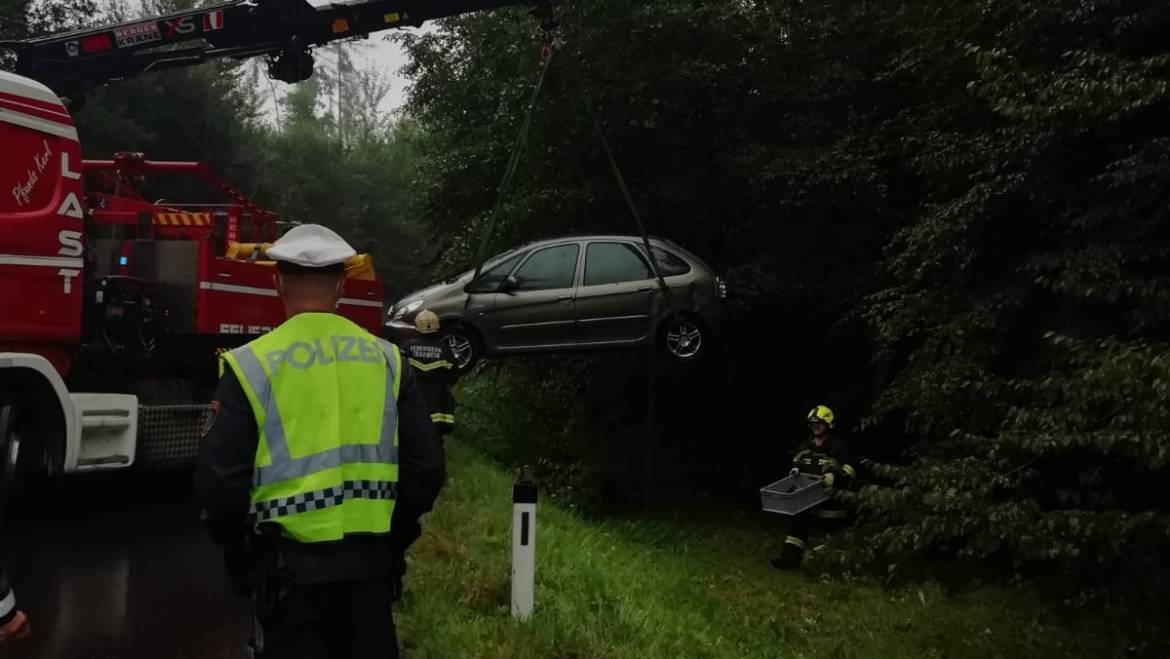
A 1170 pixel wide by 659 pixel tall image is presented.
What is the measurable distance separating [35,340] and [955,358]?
7500 millimetres

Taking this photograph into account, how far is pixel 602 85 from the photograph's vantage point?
12016mm

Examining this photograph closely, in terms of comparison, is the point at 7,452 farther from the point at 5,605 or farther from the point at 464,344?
the point at 464,344

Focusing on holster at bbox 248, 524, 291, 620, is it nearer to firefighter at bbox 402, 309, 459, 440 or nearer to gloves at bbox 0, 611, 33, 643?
gloves at bbox 0, 611, 33, 643

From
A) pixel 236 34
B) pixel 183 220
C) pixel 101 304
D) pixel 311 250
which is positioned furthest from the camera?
pixel 236 34

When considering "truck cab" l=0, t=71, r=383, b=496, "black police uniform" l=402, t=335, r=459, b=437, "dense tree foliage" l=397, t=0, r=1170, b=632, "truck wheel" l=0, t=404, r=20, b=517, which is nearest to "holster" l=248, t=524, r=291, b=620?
"truck cab" l=0, t=71, r=383, b=496

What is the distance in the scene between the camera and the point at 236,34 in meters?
9.03

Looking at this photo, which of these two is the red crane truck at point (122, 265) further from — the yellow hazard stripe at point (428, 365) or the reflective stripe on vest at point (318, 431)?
the yellow hazard stripe at point (428, 365)

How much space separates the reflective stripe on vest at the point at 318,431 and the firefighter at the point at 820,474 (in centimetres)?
772

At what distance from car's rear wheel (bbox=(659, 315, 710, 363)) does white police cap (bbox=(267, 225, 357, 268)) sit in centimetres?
763

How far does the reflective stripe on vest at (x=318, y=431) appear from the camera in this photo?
87.4 inches

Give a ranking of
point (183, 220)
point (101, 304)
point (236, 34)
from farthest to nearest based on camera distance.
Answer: point (236, 34) → point (183, 220) → point (101, 304)

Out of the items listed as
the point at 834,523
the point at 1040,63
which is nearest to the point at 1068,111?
the point at 1040,63

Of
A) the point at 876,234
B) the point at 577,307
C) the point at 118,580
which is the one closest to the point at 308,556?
the point at 118,580

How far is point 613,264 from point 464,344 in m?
1.77
